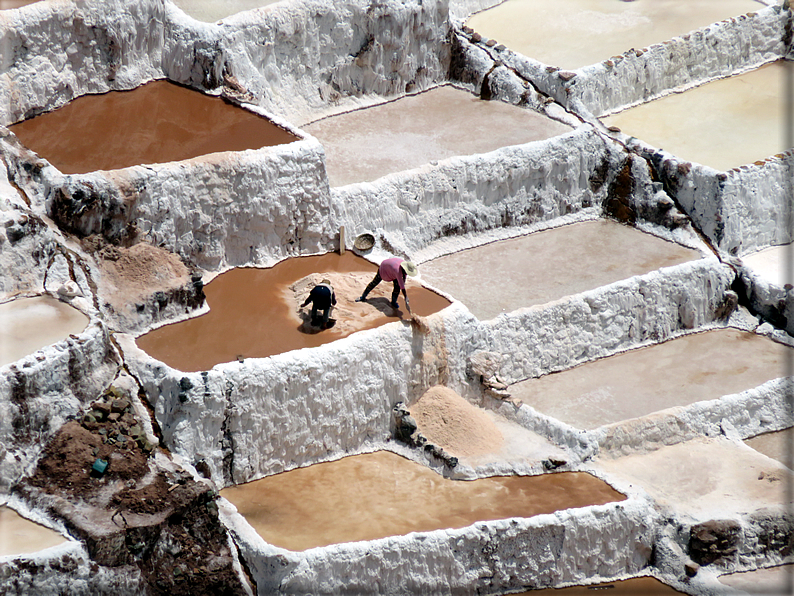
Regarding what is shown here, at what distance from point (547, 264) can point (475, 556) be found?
9116 millimetres

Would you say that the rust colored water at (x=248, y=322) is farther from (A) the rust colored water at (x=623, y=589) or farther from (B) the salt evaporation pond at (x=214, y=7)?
(B) the salt evaporation pond at (x=214, y=7)

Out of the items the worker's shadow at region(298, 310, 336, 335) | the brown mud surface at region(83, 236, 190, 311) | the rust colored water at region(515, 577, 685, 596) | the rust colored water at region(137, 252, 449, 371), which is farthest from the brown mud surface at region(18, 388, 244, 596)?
the rust colored water at region(515, 577, 685, 596)

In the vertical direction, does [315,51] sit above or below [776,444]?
above

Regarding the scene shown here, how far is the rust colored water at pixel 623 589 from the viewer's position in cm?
2512

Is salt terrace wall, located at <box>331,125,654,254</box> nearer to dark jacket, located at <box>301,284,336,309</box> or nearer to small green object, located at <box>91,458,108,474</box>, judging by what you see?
dark jacket, located at <box>301,284,336,309</box>

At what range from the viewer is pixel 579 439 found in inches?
1064

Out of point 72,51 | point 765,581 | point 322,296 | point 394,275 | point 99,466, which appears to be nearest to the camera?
point 99,466

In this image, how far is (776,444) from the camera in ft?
93.9

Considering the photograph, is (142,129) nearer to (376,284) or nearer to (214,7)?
(214,7)

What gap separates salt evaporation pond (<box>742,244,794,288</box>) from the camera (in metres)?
32.1

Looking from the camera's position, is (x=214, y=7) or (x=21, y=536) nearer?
(x=21, y=536)

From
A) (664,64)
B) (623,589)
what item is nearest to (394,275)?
(623,589)

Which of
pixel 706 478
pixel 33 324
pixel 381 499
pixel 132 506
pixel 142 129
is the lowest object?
pixel 706 478

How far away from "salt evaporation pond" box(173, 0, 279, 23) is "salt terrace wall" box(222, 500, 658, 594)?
13.3 m
